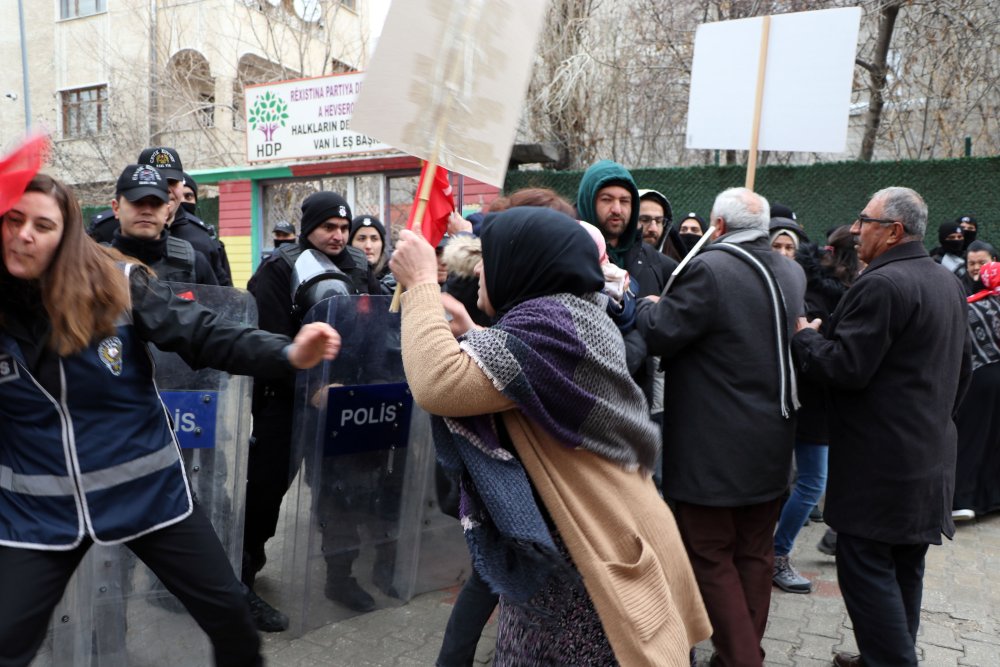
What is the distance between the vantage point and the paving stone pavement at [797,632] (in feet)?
12.1

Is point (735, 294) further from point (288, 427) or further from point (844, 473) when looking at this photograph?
point (288, 427)

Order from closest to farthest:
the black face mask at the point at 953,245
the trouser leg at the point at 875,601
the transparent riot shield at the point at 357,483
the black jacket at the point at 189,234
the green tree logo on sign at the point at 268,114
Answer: the trouser leg at the point at 875,601, the transparent riot shield at the point at 357,483, the black jacket at the point at 189,234, the black face mask at the point at 953,245, the green tree logo on sign at the point at 268,114

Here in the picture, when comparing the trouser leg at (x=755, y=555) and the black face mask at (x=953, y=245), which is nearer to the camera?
the trouser leg at (x=755, y=555)

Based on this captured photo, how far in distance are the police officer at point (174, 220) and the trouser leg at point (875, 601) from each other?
3434 mm

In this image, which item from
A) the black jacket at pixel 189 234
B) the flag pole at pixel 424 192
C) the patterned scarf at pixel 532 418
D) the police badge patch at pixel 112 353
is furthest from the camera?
the black jacket at pixel 189 234

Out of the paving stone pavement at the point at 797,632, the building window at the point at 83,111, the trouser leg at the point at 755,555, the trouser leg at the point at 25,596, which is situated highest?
the building window at the point at 83,111

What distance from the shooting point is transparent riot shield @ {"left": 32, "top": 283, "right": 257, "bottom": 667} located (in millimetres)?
3037

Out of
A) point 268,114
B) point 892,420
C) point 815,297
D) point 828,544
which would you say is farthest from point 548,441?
point 268,114

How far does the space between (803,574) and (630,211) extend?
8.13 ft

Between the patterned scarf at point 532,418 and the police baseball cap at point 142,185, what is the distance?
2168 millimetres

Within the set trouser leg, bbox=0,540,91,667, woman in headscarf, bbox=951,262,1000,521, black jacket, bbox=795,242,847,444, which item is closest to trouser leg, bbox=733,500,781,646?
black jacket, bbox=795,242,847,444

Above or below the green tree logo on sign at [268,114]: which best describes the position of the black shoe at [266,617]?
below

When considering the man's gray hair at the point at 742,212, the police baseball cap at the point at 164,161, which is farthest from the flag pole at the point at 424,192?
the police baseball cap at the point at 164,161

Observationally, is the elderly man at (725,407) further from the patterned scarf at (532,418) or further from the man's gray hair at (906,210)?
the patterned scarf at (532,418)
